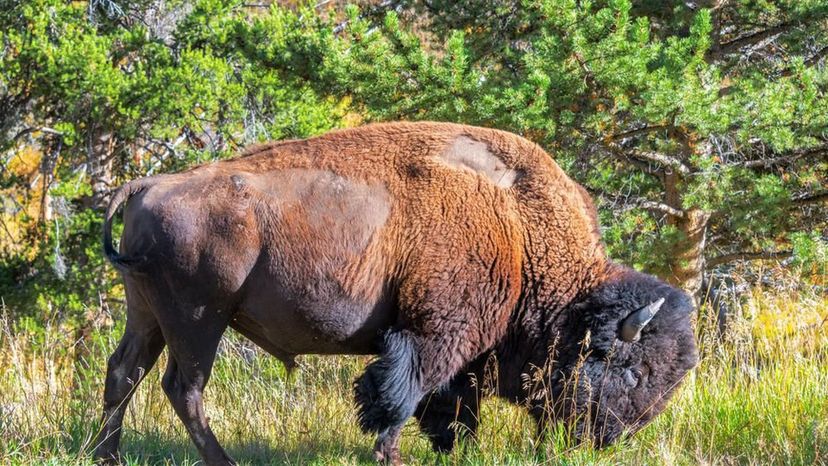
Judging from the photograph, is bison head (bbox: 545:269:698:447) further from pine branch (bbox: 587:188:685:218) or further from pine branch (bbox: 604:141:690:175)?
pine branch (bbox: 587:188:685:218)

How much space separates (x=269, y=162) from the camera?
213 inches

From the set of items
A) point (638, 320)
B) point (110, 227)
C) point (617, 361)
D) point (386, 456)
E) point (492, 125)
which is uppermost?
point (110, 227)

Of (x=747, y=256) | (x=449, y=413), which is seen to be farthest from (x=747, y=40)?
(x=449, y=413)

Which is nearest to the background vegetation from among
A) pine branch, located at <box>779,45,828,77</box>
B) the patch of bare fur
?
pine branch, located at <box>779,45,828,77</box>

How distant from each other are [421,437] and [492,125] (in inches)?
122

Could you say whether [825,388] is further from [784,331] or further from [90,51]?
[90,51]

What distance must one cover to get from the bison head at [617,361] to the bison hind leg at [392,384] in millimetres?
843

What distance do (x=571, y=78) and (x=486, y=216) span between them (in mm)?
2742

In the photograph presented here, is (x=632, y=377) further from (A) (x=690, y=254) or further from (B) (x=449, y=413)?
(A) (x=690, y=254)

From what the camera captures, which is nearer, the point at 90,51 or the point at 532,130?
the point at 532,130

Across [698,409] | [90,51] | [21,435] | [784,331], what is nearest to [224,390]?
[21,435]

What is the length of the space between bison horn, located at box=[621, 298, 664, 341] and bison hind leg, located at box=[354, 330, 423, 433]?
1.20 metres

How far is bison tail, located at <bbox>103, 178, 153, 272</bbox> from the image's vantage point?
506cm

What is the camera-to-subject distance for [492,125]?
816cm
